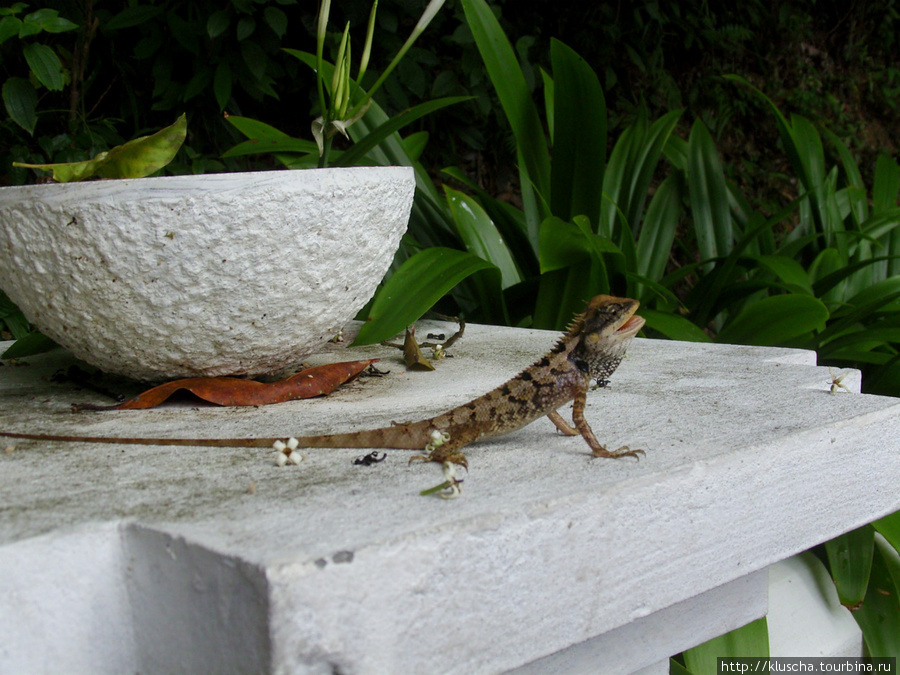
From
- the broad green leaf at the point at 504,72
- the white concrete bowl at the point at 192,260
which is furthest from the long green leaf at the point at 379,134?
the white concrete bowl at the point at 192,260

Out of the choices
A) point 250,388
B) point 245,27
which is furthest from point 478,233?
point 245,27

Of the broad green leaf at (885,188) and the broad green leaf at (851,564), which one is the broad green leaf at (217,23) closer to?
the broad green leaf at (851,564)

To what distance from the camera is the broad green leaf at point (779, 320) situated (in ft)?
8.31

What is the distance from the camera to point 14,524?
3.38ft

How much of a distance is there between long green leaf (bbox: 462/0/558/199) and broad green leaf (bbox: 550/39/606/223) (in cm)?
13

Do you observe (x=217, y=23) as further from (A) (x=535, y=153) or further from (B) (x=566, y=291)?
(B) (x=566, y=291)

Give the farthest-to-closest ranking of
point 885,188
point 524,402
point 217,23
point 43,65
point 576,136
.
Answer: point 885,188 < point 217,23 < point 43,65 < point 576,136 < point 524,402

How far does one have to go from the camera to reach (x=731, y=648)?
1.71m

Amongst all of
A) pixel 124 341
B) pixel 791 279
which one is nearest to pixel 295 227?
pixel 124 341

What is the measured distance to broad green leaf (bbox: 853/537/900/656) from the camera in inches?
75.8

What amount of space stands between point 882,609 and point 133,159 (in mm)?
2093

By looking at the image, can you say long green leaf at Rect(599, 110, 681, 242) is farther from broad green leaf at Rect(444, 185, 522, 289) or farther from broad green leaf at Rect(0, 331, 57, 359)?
broad green leaf at Rect(0, 331, 57, 359)

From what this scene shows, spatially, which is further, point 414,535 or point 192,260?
point 192,260

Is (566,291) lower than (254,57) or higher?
lower
